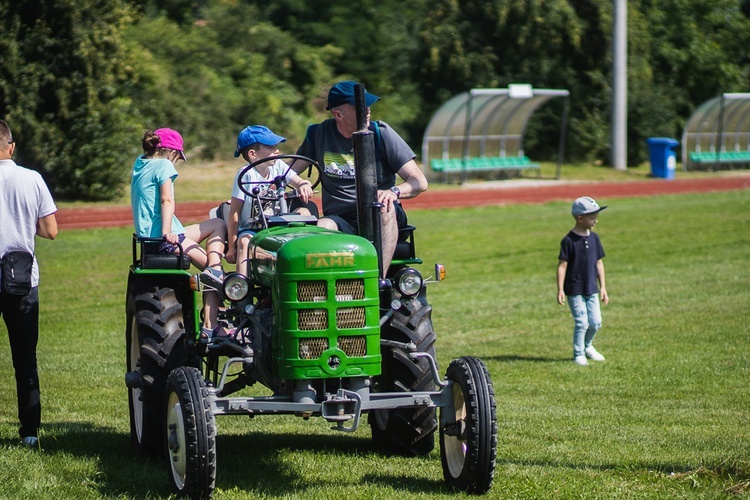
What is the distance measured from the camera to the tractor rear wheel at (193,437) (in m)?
5.59

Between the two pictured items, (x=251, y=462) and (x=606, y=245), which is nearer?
(x=251, y=462)

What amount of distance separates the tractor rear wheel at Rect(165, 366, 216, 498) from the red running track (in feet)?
56.0

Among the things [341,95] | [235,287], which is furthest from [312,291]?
[341,95]

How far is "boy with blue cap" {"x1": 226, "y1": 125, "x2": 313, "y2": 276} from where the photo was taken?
22.5 ft

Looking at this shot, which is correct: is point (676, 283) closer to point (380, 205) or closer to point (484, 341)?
point (484, 341)

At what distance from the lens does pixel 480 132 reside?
36.5m

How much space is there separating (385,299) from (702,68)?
46099 mm

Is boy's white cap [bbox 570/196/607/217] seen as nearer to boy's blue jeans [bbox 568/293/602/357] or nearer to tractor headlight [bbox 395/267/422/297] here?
boy's blue jeans [bbox 568/293/602/357]

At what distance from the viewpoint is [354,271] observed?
574 centimetres

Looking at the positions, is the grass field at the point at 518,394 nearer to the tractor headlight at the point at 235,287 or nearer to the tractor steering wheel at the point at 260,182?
the tractor headlight at the point at 235,287

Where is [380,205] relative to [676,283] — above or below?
above

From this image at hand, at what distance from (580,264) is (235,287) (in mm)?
5753

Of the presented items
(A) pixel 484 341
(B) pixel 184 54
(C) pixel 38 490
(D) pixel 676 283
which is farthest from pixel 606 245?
(B) pixel 184 54

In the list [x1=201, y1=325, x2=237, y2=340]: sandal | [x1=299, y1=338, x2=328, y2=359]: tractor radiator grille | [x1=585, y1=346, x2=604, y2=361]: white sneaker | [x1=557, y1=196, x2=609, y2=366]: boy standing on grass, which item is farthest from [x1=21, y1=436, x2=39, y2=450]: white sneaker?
[x1=585, y1=346, x2=604, y2=361]: white sneaker
